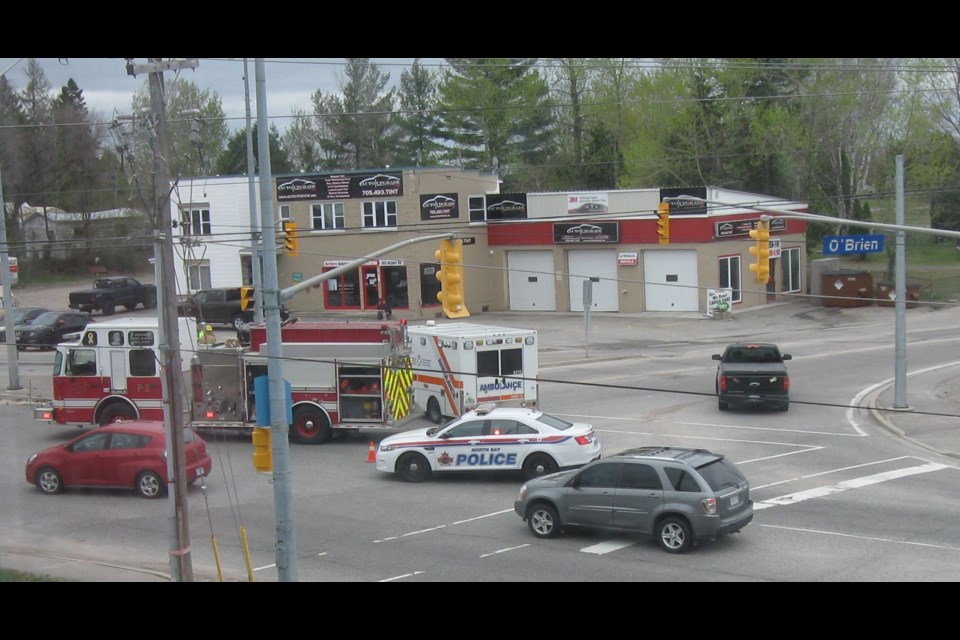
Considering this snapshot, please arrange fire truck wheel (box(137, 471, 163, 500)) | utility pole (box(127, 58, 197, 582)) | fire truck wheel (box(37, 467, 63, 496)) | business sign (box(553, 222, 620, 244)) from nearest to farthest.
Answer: utility pole (box(127, 58, 197, 582))
fire truck wheel (box(137, 471, 163, 500))
fire truck wheel (box(37, 467, 63, 496))
business sign (box(553, 222, 620, 244))

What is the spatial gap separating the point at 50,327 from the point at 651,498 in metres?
29.6

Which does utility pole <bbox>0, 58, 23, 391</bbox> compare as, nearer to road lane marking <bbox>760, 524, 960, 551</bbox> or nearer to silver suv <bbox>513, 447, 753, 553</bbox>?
silver suv <bbox>513, 447, 753, 553</bbox>

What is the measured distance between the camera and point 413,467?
20.2 m

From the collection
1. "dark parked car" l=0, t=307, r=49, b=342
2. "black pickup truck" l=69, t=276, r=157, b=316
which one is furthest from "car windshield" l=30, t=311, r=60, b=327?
"black pickup truck" l=69, t=276, r=157, b=316

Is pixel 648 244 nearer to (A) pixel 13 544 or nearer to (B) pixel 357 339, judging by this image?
(B) pixel 357 339

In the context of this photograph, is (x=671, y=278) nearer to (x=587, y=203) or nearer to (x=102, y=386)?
(x=587, y=203)

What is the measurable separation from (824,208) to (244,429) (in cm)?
4603

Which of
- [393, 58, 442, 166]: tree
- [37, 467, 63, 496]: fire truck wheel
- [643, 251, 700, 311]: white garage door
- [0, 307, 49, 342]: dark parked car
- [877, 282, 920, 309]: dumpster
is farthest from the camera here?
[393, 58, 442, 166]: tree

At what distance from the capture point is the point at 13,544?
16906 millimetres

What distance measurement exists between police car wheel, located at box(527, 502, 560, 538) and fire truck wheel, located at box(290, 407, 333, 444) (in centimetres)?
819

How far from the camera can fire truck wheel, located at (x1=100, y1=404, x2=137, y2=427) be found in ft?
78.9

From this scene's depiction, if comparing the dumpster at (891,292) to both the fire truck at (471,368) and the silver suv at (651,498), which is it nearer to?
the fire truck at (471,368)

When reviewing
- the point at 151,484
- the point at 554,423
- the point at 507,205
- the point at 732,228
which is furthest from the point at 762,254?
the point at 507,205

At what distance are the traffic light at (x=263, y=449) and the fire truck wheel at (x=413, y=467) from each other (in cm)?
586
